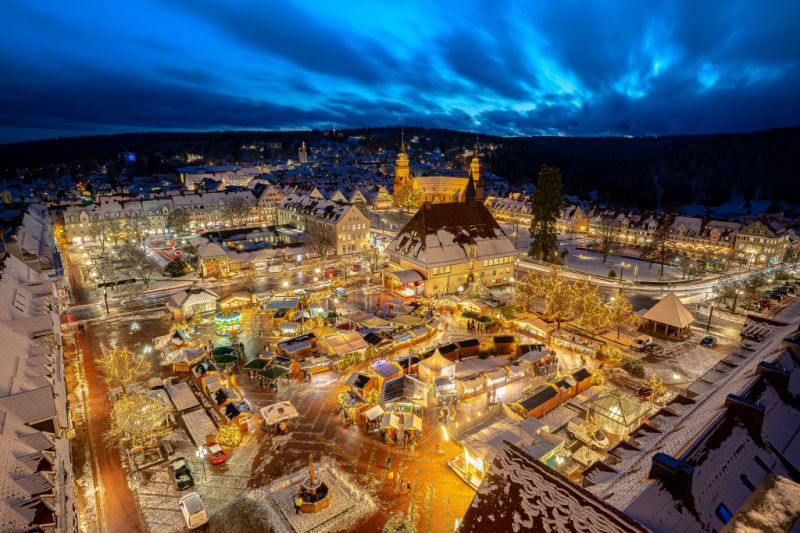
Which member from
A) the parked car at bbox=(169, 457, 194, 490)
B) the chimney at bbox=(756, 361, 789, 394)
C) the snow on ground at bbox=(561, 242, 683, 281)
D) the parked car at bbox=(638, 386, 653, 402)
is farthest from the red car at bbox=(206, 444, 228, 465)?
the snow on ground at bbox=(561, 242, 683, 281)

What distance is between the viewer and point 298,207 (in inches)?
2943

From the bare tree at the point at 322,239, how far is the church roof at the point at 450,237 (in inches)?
526

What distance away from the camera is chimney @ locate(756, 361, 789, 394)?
14492mm

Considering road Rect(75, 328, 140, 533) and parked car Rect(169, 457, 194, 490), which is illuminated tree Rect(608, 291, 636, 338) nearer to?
parked car Rect(169, 457, 194, 490)

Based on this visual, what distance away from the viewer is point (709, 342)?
107 feet

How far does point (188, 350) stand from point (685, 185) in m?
157

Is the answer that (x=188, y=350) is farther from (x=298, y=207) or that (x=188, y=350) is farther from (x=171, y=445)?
(x=298, y=207)

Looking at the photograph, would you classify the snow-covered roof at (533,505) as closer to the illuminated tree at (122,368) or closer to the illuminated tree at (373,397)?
the illuminated tree at (373,397)

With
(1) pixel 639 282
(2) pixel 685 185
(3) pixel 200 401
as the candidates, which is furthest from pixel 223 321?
(2) pixel 685 185

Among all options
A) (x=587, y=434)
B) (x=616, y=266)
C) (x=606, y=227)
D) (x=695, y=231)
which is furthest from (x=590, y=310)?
(x=695, y=231)

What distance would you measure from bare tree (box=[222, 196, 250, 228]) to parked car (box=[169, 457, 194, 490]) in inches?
2562

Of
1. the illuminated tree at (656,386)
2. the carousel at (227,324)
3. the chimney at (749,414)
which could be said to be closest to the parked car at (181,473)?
the carousel at (227,324)

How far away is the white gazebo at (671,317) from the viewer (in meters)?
33.8

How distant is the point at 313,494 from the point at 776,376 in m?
18.4
